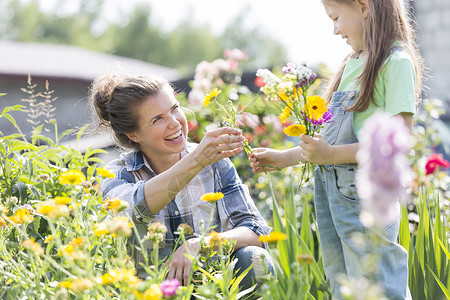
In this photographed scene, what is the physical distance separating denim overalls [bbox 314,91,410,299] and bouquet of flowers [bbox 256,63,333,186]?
6.9 inches

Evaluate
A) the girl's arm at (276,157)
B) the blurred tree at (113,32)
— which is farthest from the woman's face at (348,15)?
the blurred tree at (113,32)

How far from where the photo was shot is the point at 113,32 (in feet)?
116

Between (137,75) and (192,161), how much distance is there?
646 mm

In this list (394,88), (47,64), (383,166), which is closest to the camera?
(383,166)

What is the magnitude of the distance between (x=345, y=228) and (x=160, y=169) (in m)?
0.89

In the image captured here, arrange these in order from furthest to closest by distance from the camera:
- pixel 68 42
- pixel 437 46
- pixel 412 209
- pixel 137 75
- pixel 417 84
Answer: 1. pixel 68 42
2. pixel 437 46
3. pixel 412 209
4. pixel 137 75
5. pixel 417 84

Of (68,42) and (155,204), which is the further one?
(68,42)

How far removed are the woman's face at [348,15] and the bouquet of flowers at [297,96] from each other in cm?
31

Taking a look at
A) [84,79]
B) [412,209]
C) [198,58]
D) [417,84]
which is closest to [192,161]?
[417,84]

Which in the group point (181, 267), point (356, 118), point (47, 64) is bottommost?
point (47, 64)

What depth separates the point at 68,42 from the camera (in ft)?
110

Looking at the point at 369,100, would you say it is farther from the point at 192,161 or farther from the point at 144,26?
the point at 144,26

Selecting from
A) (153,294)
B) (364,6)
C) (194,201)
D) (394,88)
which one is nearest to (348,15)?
(364,6)

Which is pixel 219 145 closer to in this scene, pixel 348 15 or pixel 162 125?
pixel 162 125
